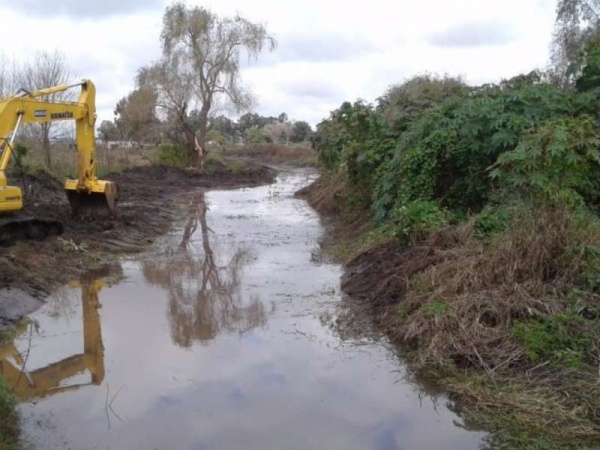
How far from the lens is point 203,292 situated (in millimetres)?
9875

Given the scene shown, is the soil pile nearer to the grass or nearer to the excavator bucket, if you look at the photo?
the excavator bucket

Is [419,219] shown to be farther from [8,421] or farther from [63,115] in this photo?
[63,115]

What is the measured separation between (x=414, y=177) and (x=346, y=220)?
5349 mm

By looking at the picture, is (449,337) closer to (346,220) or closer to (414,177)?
(414,177)

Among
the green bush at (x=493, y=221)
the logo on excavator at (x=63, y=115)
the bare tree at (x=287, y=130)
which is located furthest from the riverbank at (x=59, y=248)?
the bare tree at (x=287, y=130)

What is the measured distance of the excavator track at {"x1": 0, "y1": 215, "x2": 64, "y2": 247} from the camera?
1167cm

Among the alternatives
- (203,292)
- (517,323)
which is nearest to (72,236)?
(203,292)

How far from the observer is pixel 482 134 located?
10.3m

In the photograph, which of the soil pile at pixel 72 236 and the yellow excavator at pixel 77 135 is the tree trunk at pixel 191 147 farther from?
the yellow excavator at pixel 77 135

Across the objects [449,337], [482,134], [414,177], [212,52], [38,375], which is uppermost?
[212,52]

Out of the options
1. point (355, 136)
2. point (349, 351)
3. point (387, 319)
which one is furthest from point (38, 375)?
point (355, 136)

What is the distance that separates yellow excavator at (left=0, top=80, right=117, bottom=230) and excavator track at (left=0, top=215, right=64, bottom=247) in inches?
9.4

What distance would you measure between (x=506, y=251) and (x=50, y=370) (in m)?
5.02

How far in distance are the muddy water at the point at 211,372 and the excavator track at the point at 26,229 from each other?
216cm
